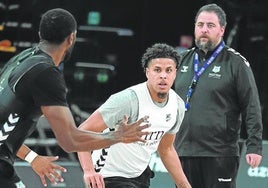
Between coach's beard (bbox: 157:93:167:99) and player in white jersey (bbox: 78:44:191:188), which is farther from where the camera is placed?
coach's beard (bbox: 157:93:167:99)

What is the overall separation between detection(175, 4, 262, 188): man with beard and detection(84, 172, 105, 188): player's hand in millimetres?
1391

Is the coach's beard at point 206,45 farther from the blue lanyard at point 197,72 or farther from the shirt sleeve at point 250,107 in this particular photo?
the shirt sleeve at point 250,107

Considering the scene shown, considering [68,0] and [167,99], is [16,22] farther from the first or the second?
[167,99]

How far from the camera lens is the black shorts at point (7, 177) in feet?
16.9

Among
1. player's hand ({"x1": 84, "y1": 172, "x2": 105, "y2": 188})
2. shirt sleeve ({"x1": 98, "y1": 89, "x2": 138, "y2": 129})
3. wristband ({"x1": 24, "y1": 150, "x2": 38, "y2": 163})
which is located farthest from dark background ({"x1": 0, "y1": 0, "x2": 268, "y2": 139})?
wristband ({"x1": 24, "y1": 150, "x2": 38, "y2": 163})

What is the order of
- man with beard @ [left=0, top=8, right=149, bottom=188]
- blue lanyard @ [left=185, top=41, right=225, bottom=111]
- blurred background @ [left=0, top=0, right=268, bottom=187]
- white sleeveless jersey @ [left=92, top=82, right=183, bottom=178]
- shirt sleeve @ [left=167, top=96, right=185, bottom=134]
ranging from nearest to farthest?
man with beard @ [left=0, top=8, right=149, bottom=188] < white sleeveless jersey @ [left=92, top=82, right=183, bottom=178] < shirt sleeve @ [left=167, top=96, right=185, bottom=134] < blue lanyard @ [left=185, top=41, right=225, bottom=111] < blurred background @ [left=0, top=0, right=268, bottom=187]

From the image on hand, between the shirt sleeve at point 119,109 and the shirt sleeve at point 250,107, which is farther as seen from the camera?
the shirt sleeve at point 250,107

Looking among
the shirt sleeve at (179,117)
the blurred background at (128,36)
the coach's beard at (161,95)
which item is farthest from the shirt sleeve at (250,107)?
the blurred background at (128,36)

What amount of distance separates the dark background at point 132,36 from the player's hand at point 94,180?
5.82m

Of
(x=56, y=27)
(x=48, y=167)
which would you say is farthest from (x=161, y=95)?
(x=56, y=27)

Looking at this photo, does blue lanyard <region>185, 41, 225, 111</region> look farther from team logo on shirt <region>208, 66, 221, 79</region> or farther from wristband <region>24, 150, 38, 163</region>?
wristband <region>24, 150, 38, 163</region>

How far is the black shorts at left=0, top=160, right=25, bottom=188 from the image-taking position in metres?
5.16

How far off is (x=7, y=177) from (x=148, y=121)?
1.53 metres

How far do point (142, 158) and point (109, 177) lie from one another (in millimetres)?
299
